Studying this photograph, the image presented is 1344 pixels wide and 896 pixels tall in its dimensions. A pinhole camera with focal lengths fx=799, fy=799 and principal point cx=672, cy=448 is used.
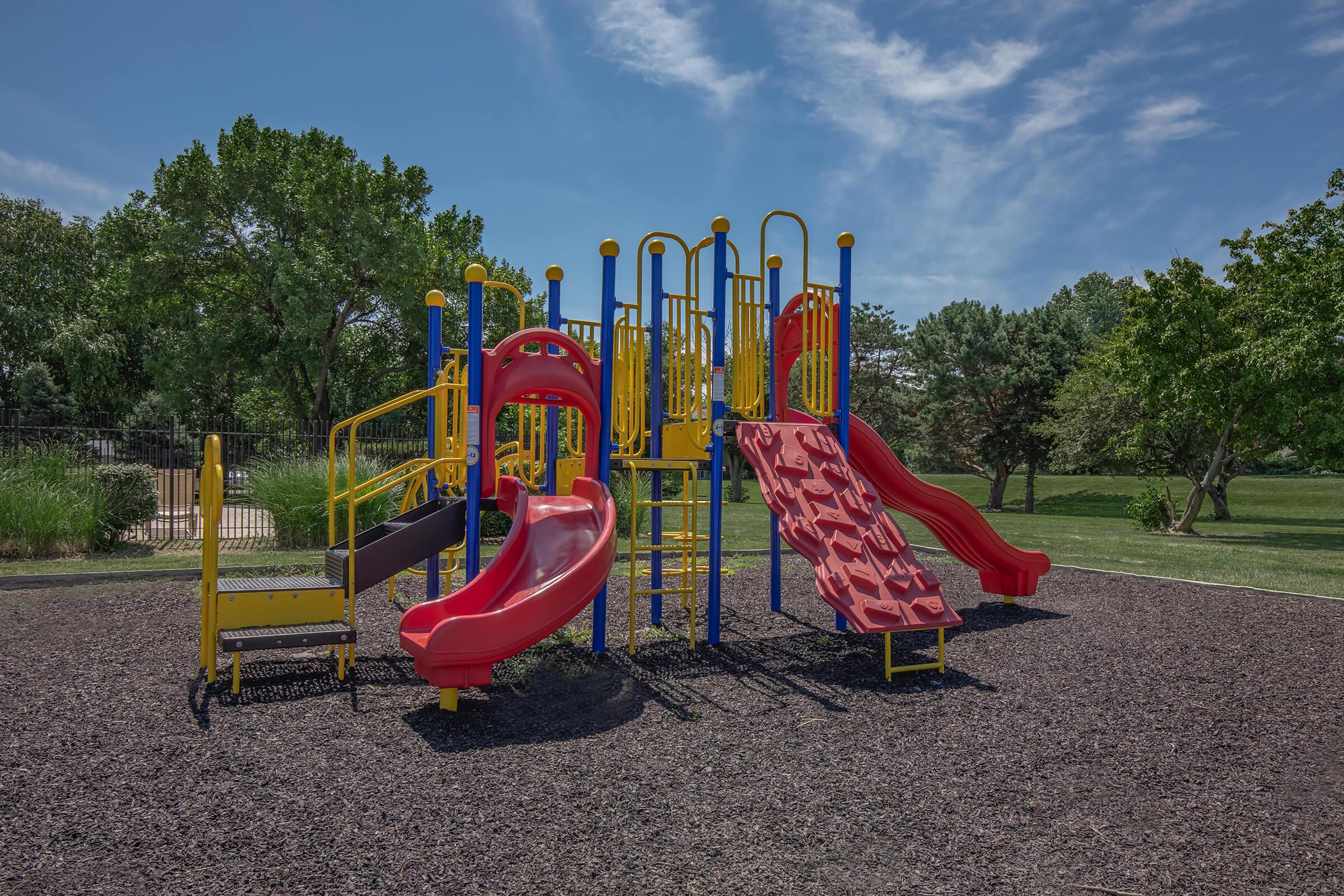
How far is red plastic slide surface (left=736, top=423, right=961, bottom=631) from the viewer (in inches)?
231

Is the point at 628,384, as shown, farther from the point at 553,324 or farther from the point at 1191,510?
the point at 1191,510

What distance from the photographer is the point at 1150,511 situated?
20812 millimetres

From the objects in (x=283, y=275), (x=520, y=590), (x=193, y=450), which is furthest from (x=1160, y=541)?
(x=283, y=275)

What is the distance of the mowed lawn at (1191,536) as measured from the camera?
38.0 ft

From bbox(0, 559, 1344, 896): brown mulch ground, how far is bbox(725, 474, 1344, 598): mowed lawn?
499cm

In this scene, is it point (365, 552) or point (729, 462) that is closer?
point (365, 552)

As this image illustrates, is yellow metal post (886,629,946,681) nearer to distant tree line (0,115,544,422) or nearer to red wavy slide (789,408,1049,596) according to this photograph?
red wavy slide (789,408,1049,596)

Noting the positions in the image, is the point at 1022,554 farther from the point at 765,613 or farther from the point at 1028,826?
the point at 1028,826

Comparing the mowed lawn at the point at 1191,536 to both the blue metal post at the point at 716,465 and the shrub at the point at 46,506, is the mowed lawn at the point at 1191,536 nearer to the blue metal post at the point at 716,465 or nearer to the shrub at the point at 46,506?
the blue metal post at the point at 716,465

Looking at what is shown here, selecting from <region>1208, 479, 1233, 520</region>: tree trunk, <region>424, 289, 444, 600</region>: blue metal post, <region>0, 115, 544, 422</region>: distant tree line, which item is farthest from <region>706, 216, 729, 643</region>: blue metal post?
<region>1208, 479, 1233, 520</region>: tree trunk

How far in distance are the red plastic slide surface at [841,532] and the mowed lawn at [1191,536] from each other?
20.3ft

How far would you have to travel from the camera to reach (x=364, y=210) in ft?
85.9

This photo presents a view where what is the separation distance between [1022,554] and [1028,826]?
5.52 m

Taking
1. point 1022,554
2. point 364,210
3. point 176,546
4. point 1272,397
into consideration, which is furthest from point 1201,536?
point 364,210
